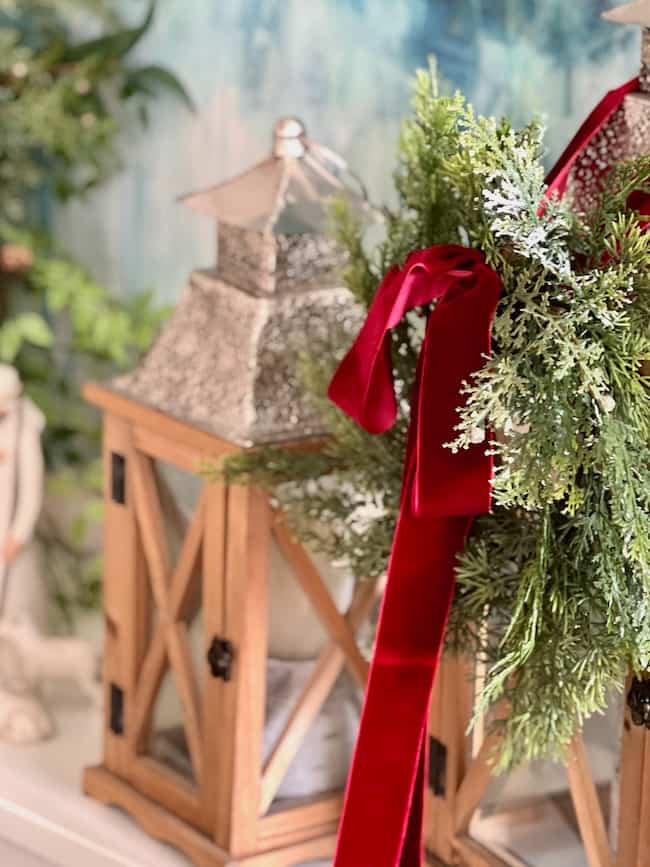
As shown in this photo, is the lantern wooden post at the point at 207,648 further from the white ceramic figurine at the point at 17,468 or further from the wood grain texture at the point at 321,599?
the white ceramic figurine at the point at 17,468

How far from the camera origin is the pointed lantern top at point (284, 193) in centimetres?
103

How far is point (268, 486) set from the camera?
39.5 inches

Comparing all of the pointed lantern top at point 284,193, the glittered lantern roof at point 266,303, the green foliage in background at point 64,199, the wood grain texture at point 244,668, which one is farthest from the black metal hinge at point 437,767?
the green foliage in background at point 64,199

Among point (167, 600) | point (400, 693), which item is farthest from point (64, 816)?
point (400, 693)

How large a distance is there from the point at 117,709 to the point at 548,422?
23.9 inches

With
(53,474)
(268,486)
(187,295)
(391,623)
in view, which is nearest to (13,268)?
(53,474)

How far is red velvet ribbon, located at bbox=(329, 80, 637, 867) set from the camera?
2.64ft

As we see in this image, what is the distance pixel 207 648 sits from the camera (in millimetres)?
1082

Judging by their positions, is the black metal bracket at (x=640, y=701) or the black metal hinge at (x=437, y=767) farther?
the black metal hinge at (x=437, y=767)

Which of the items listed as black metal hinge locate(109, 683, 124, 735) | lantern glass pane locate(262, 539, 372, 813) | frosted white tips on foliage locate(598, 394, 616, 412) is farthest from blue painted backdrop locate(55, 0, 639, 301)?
black metal hinge locate(109, 683, 124, 735)

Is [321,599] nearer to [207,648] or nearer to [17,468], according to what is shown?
[207,648]

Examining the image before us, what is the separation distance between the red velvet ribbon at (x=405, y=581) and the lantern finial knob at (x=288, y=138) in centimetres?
23

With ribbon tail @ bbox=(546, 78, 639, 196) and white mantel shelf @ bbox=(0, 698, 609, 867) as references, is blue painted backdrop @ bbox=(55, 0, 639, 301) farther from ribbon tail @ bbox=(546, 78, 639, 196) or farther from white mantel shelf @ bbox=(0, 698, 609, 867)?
white mantel shelf @ bbox=(0, 698, 609, 867)

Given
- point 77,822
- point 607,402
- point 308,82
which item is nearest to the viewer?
point 607,402
